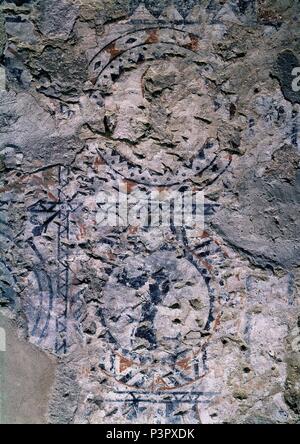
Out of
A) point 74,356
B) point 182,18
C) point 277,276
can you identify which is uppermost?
point 182,18

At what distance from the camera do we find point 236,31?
283cm

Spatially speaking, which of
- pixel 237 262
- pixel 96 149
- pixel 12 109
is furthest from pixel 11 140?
pixel 237 262

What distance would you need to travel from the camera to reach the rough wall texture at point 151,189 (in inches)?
111

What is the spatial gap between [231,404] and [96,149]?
108 cm

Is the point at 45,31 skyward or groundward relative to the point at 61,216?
skyward

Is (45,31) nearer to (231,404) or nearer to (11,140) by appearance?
(11,140)

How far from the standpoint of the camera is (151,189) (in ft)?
9.39

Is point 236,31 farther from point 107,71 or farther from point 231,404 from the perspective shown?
point 231,404

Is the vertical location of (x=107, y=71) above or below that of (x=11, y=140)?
above

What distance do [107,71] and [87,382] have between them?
115cm

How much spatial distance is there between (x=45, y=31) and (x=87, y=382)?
1301mm

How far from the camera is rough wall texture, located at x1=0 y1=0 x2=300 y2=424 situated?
2.83 meters

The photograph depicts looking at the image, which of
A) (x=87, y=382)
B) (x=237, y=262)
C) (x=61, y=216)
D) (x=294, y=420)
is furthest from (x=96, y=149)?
(x=294, y=420)

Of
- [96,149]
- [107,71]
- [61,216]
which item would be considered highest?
[107,71]
